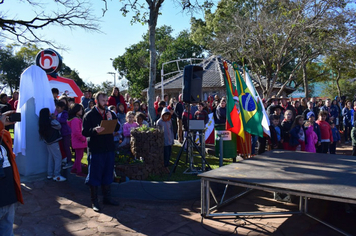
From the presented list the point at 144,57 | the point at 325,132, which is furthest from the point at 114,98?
the point at 144,57

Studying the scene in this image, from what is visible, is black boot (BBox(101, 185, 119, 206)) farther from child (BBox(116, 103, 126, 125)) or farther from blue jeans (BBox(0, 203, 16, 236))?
child (BBox(116, 103, 126, 125))

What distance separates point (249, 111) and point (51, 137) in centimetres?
473

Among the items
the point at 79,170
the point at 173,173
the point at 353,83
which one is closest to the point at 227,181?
the point at 173,173

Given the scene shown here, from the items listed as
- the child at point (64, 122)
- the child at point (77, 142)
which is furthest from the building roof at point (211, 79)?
the child at point (77, 142)

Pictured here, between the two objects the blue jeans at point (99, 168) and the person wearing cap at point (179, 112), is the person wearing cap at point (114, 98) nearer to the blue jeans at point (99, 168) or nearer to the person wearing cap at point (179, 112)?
the person wearing cap at point (179, 112)

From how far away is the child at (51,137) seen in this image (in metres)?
6.45

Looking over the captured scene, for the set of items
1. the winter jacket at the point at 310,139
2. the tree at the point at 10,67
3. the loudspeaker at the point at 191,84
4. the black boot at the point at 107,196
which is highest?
the tree at the point at 10,67

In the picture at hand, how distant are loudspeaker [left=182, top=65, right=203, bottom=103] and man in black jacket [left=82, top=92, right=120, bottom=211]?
7.13 ft

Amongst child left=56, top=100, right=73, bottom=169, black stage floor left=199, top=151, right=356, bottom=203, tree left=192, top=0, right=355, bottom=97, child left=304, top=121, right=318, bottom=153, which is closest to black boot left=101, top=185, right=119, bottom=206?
child left=56, top=100, right=73, bottom=169

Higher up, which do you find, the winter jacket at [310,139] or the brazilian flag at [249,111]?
the brazilian flag at [249,111]

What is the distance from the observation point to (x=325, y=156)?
6.36m

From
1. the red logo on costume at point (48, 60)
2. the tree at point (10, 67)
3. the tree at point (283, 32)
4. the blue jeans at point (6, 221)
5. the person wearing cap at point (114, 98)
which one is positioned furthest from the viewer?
the tree at point (10, 67)

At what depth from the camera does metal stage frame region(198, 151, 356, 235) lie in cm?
383

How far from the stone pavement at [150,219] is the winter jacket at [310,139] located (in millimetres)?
2247
